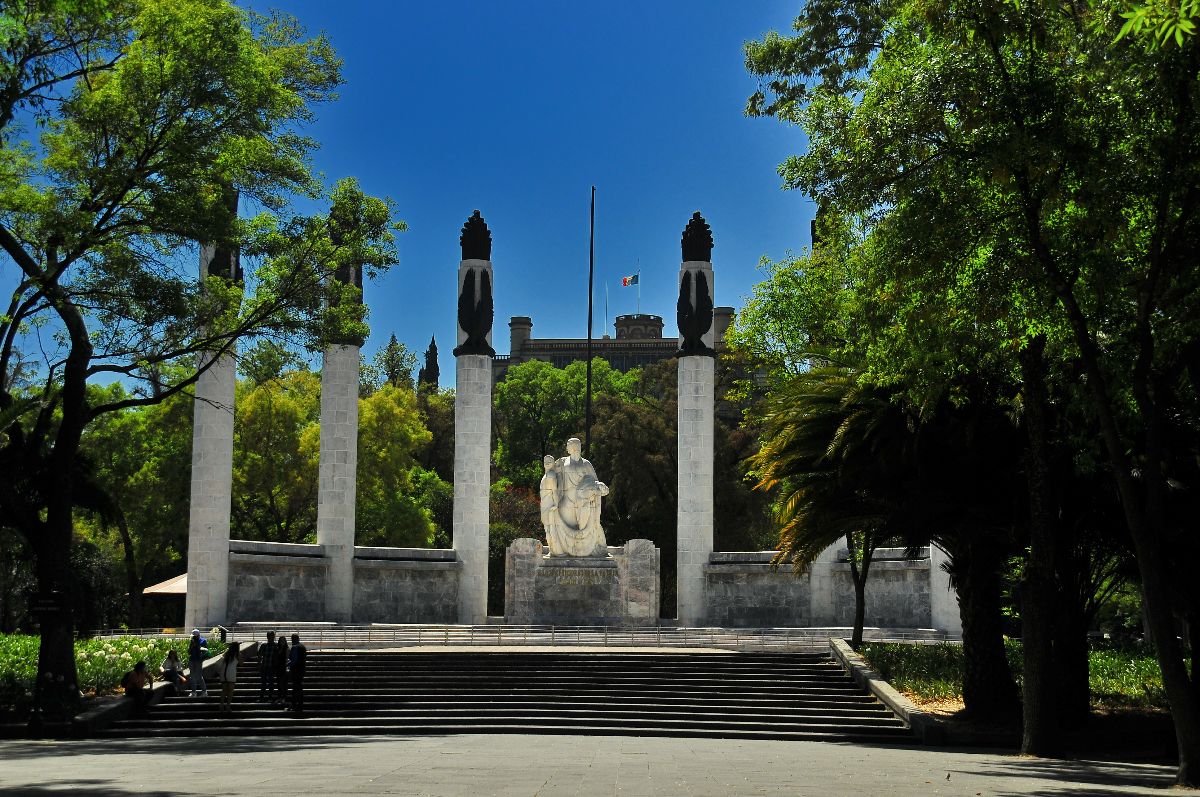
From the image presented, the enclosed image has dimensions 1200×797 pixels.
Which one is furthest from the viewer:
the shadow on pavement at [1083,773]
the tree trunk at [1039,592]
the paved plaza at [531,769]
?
the tree trunk at [1039,592]

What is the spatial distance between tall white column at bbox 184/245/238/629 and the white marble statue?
9.04 meters

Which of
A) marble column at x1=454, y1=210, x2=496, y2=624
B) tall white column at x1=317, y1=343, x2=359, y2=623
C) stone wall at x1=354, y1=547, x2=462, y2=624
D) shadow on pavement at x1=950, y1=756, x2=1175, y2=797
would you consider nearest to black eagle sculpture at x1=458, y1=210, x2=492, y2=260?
marble column at x1=454, y1=210, x2=496, y2=624

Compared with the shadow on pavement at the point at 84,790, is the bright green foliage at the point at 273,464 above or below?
above

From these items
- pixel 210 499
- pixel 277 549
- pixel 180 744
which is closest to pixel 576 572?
pixel 277 549

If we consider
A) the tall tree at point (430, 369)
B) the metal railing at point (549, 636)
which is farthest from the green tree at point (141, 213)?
the tall tree at point (430, 369)

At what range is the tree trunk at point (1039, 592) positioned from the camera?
16750mm

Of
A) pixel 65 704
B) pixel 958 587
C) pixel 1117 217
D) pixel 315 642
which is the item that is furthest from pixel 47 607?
pixel 1117 217

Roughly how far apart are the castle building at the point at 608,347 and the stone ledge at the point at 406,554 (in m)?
70.9

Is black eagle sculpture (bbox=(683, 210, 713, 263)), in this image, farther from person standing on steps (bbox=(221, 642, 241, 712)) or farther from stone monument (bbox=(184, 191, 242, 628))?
person standing on steps (bbox=(221, 642, 241, 712))

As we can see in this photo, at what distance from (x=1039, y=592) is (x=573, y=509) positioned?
21605mm

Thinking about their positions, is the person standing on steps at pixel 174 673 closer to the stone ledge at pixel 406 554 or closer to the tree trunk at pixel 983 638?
the tree trunk at pixel 983 638

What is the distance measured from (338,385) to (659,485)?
690 inches

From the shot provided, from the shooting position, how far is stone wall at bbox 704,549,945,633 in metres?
38.2

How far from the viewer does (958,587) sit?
21672 millimetres
